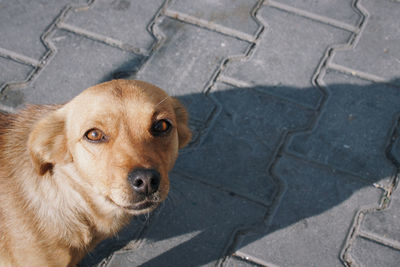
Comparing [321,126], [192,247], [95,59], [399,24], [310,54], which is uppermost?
[399,24]

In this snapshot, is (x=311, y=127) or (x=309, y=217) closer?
(x=309, y=217)

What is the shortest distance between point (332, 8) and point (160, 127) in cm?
282

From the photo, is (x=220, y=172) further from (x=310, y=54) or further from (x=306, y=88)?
(x=310, y=54)

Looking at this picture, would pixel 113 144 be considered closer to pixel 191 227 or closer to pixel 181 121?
pixel 181 121

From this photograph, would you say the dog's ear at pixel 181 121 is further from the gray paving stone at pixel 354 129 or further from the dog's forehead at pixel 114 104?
the gray paving stone at pixel 354 129

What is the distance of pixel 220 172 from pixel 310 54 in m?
1.52

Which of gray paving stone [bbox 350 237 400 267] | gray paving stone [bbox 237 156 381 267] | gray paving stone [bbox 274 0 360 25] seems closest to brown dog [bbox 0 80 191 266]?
gray paving stone [bbox 237 156 381 267]

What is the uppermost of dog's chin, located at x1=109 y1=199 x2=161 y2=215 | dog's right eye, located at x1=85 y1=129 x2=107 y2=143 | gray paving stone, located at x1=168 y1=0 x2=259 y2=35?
gray paving stone, located at x1=168 y1=0 x2=259 y2=35

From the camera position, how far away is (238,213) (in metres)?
3.85

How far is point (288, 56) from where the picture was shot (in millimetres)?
4699

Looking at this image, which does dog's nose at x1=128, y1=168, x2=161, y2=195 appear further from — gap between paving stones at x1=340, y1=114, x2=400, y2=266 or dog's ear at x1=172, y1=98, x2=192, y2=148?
gap between paving stones at x1=340, y1=114, x2=400, y2=266

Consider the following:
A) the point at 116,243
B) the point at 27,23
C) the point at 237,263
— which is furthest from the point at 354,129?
the point at 27,23

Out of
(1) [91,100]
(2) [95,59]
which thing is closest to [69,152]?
(1) [91,100]

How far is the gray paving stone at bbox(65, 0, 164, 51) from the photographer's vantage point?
472 cm
